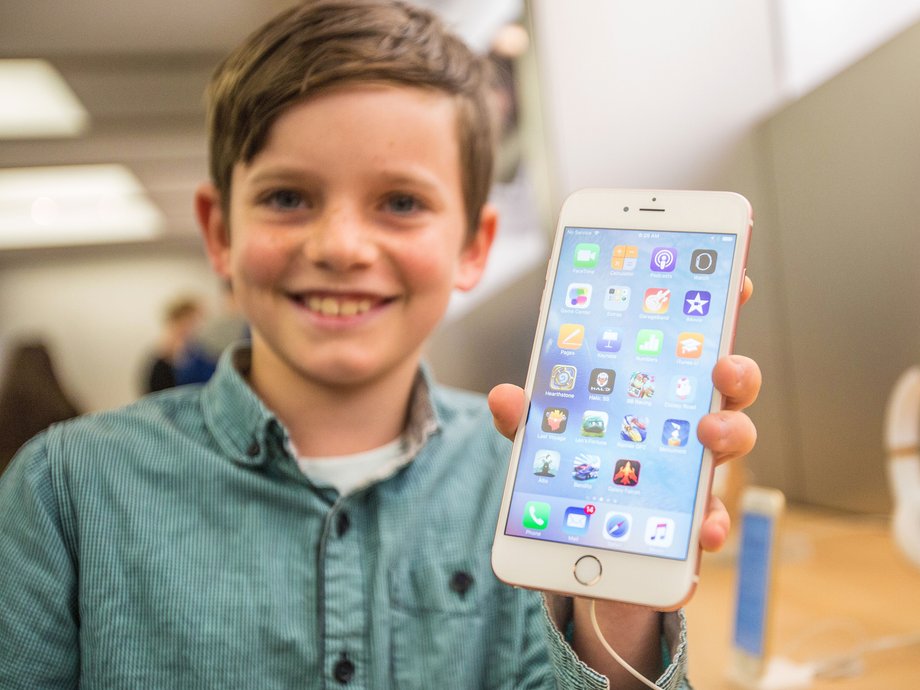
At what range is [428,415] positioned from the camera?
64 cm

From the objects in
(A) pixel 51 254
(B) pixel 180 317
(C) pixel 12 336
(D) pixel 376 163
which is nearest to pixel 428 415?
(D) pixel 376 163

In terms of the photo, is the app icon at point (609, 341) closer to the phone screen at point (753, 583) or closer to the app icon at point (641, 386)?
the app icon at point (641, 386)

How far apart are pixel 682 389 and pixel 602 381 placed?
0.04m

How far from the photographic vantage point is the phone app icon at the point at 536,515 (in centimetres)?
41

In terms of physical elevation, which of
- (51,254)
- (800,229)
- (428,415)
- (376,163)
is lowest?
(51,254)

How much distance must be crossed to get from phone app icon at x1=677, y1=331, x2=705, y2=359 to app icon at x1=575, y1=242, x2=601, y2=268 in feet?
0.24

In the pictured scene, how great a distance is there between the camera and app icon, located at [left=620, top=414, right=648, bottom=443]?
0.41 m

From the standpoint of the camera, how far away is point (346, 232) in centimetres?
56

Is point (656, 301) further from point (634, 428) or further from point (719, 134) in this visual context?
point (719, 134)

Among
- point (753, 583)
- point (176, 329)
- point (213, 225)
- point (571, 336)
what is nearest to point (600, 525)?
point (571, 336)

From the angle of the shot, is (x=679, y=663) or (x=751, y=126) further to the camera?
(x=751, y=126)

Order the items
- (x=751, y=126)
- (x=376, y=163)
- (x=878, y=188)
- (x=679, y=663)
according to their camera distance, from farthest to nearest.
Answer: (x=751, y=126) < (x=878, y=188) < (x=376, y=163) < (x=679, y=663)

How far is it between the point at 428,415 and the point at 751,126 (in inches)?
32.9

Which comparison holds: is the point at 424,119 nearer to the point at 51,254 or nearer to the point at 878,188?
the point at 878,188
